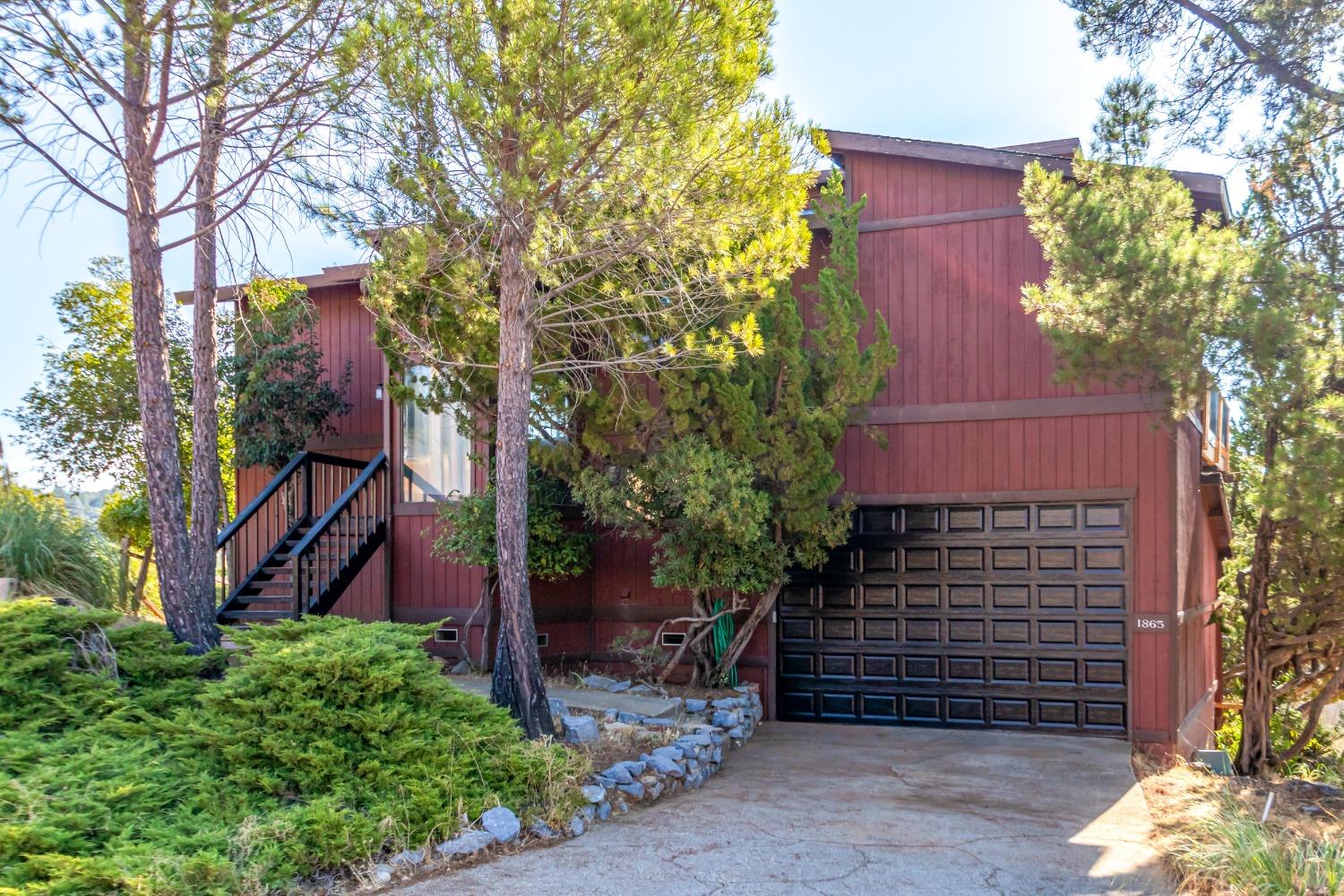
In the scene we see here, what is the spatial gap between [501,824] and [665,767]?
1.63 m

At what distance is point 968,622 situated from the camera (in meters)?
9.90

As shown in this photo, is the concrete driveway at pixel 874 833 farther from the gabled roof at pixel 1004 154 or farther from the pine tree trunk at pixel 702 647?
the gabled roof at pixel 1004 154

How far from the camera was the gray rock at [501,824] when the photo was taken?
18.7 ft

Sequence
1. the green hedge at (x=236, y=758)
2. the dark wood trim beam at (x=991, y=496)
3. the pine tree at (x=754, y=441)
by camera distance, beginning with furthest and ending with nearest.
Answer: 1. the dark wood trim beam at (x=991, y=496)
2. the pine tree at (x=754, y=441)
3. the green hedge at (x=236, y=758)

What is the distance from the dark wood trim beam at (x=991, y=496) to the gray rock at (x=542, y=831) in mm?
4894

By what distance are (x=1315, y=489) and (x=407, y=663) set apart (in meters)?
5.78

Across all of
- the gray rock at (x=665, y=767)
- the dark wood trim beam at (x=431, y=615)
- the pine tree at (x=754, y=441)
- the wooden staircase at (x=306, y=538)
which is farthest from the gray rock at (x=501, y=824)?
the dark wood trim beam at (x=431, y=615)

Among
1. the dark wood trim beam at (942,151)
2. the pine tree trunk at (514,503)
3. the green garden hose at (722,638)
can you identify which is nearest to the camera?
the pine tree trunk at (514,503)

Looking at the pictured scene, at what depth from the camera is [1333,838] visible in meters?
6.39

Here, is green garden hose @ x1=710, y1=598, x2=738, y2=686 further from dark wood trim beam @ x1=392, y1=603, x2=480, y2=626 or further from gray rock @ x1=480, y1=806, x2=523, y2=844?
gray rock @ x1=480, y1=806, x2=523, y2=844

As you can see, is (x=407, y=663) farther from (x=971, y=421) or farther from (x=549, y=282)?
(x=971, y=421)

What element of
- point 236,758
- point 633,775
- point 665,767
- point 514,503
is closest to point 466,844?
point 236,758

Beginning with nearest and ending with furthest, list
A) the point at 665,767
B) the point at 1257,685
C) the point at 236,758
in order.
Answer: the point at 236,758
the point at 665,767
the point at 1257,685

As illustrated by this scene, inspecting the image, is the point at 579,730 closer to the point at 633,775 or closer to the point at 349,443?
the point at 633,775
